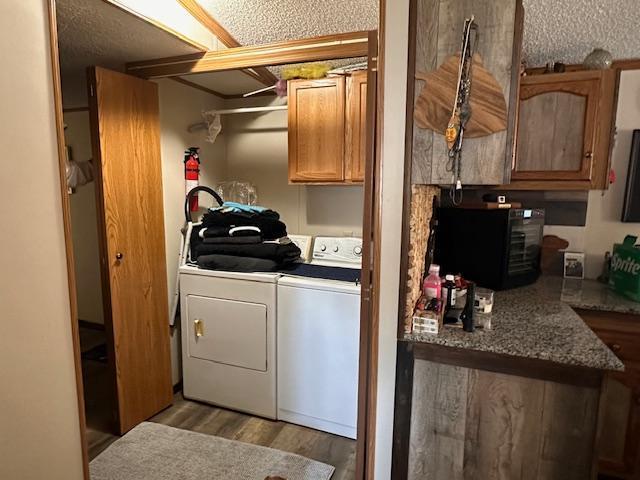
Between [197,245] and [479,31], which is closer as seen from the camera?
[479,31]

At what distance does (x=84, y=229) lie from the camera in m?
3.51

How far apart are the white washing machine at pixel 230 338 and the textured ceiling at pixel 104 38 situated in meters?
1.31

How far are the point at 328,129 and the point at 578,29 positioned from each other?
1372mm

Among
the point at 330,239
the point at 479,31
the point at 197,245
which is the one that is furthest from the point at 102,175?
the point at 479,31

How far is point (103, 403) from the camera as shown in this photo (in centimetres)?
259

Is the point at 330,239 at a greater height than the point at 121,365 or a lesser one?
greater

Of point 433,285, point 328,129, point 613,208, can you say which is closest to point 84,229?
point 328,129

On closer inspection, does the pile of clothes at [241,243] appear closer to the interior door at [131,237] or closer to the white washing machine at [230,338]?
the white washing machine at [230,338]

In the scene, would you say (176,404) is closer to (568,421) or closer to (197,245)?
(197,245)

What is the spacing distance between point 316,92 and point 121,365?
2003mm

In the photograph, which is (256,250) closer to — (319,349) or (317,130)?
(319,349)

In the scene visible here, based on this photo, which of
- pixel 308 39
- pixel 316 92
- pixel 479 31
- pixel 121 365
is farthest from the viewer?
pixel 316 92

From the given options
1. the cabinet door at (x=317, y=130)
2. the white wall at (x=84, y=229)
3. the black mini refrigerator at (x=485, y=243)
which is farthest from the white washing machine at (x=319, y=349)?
the white wall at (x=84, y=229)

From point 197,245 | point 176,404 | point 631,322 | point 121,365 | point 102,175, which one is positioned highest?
point 102,175
